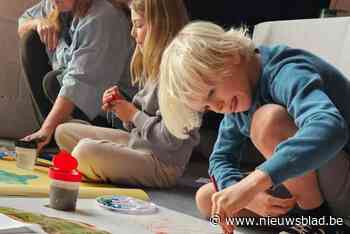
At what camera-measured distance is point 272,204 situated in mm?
1065

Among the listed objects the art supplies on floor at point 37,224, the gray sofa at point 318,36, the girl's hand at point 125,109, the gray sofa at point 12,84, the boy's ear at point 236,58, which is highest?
the boy's ear at point 236,58

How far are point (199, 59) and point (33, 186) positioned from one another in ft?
1.75

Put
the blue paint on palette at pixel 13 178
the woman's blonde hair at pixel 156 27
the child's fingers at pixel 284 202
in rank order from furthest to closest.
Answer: the woman's blonde hair at pixel 156 27, the blue paint on palette at pixel 13 178, the child's fingers at pixel 284 202

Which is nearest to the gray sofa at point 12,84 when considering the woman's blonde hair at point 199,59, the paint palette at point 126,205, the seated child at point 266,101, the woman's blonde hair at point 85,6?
the woman's blonde hair at point 85,6

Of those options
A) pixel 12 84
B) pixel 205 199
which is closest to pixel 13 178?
pixel 205 199

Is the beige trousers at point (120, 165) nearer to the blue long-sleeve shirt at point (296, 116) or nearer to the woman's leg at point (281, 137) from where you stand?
the blue long-sleeve shirt at point (296, 116)

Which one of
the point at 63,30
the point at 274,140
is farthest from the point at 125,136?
the point at 274,140

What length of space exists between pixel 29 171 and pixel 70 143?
206mm

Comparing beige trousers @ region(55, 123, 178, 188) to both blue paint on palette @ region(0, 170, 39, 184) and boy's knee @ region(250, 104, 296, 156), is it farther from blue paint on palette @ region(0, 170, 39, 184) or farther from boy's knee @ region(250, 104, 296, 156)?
boy's knee @ region(250, 104, 296, 156)

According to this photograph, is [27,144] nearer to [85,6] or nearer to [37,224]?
[85,6]

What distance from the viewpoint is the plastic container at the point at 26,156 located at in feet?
5.01

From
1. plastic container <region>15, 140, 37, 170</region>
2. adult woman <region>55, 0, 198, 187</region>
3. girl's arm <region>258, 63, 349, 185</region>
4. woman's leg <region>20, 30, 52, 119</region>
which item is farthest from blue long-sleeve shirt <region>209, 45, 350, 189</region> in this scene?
woman's leg <region>20, 30, 52, 119</region>

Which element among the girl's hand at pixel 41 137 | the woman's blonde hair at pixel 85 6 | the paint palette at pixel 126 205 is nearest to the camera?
the paint palette at pixel 126 205

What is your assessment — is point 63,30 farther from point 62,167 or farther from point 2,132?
point 62,167
